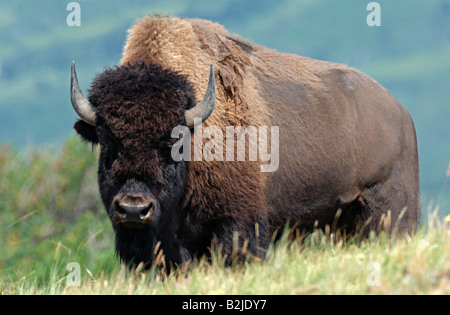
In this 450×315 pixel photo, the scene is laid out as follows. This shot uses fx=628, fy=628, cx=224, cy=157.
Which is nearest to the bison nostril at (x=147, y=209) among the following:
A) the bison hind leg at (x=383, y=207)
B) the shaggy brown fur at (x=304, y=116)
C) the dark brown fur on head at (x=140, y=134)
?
the dark brown fur on head at (x=140, y=134)

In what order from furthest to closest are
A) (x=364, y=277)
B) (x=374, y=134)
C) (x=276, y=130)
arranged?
(x=374, y=134), (x=276, y=130), (x=364, y=277)

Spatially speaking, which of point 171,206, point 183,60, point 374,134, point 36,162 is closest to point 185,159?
point 171,206

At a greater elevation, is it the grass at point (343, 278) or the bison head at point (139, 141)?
the bison head at point (139, 141)

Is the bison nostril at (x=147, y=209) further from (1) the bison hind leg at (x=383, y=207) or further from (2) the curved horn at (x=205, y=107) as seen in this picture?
(1) the bison hind leg at (x=383, y=207)

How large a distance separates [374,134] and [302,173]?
1.50 m

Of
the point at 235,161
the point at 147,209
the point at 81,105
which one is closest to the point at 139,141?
the point at 147,209

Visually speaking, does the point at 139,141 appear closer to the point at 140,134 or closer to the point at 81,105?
the point at 140,134

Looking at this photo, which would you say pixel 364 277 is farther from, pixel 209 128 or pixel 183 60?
pixel 183 60

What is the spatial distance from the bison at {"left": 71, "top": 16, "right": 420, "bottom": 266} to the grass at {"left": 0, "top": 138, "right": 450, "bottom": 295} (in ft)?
1.22

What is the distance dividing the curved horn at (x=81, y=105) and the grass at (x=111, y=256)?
1.24 metres

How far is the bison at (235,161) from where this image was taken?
580cm

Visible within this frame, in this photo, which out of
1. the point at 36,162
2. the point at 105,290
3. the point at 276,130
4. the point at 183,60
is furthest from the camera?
the point at 36,162

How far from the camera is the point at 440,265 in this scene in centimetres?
448

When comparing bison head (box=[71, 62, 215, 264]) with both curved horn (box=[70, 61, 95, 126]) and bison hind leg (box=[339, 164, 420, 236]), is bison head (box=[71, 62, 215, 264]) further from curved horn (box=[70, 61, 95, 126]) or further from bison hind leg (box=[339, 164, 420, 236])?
bison hind leg (box=[339, 164, 420, 236])
